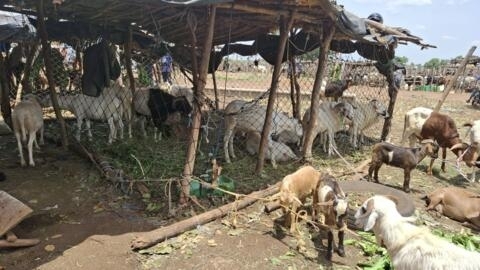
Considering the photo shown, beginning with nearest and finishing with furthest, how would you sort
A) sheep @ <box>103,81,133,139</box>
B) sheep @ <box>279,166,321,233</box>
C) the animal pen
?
sheep @ <box>279,166,321,233</box> < the animal pen < sheep @ <box>103,81,133,139</box>

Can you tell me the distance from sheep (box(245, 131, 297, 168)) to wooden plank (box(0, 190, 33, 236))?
4916 mm

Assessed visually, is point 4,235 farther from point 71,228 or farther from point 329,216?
point 329,216

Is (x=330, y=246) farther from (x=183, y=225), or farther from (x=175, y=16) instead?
(x=175, y=16)

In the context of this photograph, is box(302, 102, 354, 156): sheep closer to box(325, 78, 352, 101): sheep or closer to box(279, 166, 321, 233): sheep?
box(325, 78, 352, 101): sheep

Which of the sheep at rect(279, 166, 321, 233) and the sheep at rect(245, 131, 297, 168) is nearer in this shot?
the sheep at rect(279, 166, 321, 233)

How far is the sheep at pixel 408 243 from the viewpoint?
3473 millimetres

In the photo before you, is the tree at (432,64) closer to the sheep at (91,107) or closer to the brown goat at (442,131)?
the brown goat at (442,131)

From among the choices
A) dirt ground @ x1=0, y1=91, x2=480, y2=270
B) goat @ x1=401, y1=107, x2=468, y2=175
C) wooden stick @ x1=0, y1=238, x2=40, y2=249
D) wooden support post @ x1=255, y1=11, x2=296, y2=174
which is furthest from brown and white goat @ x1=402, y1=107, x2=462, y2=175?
wooden stick @ x1=0, y1=238, x2=40, y2=249

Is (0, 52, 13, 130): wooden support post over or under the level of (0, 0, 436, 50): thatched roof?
under

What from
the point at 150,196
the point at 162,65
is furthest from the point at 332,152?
the point at 162,65

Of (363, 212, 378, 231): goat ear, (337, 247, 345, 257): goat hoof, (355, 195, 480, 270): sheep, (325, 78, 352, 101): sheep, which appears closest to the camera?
(355, 195, 480, 270): sheep

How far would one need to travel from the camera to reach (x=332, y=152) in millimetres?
9820

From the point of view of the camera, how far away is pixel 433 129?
9.52 meters

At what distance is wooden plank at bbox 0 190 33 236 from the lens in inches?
182
